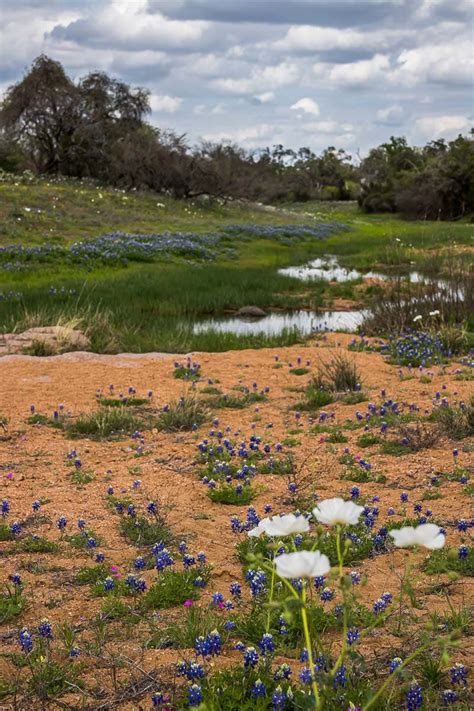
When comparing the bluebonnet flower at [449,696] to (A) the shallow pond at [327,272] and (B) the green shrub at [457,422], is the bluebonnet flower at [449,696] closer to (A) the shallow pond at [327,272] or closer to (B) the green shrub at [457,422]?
(B) the green shrub at [457,422]

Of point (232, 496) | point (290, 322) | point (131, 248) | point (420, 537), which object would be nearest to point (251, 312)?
point (290, 322)

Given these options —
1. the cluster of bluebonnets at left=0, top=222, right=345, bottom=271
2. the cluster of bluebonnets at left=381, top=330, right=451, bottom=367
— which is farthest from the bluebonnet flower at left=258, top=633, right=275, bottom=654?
the cluster of bluebonnets at left=0, top=222, right=345, bottom=271

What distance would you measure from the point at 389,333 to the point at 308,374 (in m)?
3.51

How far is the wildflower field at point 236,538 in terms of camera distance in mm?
3076

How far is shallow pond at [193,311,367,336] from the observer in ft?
49.6

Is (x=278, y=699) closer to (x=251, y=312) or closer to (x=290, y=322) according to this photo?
(x=290, y=322)

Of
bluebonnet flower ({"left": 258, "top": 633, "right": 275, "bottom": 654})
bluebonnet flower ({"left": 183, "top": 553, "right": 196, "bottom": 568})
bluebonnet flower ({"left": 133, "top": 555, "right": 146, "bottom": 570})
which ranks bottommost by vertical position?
bluebonnet flower ({"left": 133, "top": 555, "right": 146, "bottom": 570})

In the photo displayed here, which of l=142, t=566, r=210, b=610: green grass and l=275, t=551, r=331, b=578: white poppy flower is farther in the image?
l=142, t=566, r=210, b=610: green grass

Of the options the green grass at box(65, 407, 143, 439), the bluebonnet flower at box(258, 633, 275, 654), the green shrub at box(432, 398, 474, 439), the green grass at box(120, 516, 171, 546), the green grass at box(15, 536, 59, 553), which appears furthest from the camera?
the green grass at box(65, 407, 143, 439)

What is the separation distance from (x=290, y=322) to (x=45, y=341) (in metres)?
6.40

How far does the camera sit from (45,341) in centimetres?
1161

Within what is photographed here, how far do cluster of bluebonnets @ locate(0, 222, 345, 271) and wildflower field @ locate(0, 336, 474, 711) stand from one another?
35.1 ft

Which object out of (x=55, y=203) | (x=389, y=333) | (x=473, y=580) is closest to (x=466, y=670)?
(x=473, y=580)

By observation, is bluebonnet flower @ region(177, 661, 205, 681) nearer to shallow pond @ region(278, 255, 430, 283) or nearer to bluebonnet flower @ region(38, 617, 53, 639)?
bluebonnet flower @ region(38, 617, 53, 639)
